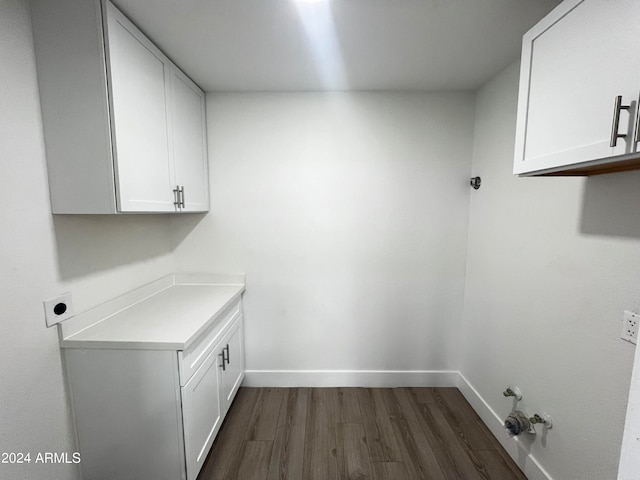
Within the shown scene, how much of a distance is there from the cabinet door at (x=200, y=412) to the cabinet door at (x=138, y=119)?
36.8 inches

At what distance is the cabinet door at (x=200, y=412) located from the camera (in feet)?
4.29

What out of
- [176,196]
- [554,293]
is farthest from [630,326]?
[176,196]

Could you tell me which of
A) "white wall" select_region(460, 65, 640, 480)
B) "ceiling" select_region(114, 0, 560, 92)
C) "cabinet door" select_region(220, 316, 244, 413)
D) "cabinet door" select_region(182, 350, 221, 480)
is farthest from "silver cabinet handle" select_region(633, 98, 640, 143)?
"cabinet door" select_region(220, 316, 244, 413)

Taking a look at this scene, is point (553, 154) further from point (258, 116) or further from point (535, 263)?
point (258, 116)

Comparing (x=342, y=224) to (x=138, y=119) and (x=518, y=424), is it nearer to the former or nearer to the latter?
(x=138, y=119)

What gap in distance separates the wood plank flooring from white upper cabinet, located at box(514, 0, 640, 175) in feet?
5.59

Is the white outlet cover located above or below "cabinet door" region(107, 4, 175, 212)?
below

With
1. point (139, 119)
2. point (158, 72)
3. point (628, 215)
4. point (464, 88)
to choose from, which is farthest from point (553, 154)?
point (158, 72)

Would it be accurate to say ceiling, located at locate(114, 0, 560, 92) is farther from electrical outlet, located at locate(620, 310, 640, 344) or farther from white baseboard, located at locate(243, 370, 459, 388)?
white baseboard, located at locate(243, 370, 459, 388)

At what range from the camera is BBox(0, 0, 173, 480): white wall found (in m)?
1.02

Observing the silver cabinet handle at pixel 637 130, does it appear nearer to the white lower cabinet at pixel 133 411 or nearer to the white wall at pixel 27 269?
the white lower cabinet at pixel 133 411

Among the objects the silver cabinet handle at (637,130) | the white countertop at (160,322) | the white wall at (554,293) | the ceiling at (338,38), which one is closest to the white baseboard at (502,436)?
the white wall at (554,293)

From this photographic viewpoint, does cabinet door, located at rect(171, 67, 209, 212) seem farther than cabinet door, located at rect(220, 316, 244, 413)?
No

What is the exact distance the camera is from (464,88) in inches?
78.5
